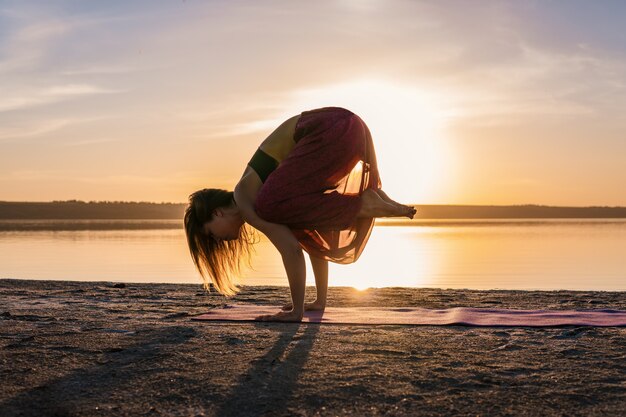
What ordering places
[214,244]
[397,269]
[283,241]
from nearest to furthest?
[283,241] < [214,244] < [397,269]

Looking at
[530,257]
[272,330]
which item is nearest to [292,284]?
[272,330]

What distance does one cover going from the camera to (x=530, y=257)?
1875cm

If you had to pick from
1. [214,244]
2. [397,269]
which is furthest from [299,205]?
[397,269]

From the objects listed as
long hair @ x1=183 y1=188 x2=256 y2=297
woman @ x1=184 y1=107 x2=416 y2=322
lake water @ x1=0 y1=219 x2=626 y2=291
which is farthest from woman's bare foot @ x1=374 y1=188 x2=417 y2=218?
lake water @ x1=0 y1=219 x2=626 y2=291

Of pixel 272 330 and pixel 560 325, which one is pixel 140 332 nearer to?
pixel 272 330

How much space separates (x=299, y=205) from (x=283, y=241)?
268mm

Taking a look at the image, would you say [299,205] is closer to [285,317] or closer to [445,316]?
[285,317]

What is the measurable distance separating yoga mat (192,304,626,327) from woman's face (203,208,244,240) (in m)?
0.54

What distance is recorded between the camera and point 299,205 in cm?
475

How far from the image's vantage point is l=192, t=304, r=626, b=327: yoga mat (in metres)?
4.36

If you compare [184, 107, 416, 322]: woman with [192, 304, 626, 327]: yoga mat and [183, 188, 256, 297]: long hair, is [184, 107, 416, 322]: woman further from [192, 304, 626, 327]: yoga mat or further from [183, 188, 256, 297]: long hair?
[192, 304, 626, 327]: yoga mat

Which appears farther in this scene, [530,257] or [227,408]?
[530,257]

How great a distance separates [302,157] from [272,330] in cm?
126

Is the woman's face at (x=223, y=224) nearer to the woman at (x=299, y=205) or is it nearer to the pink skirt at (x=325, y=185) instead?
the woman at (x=299, y=205)
